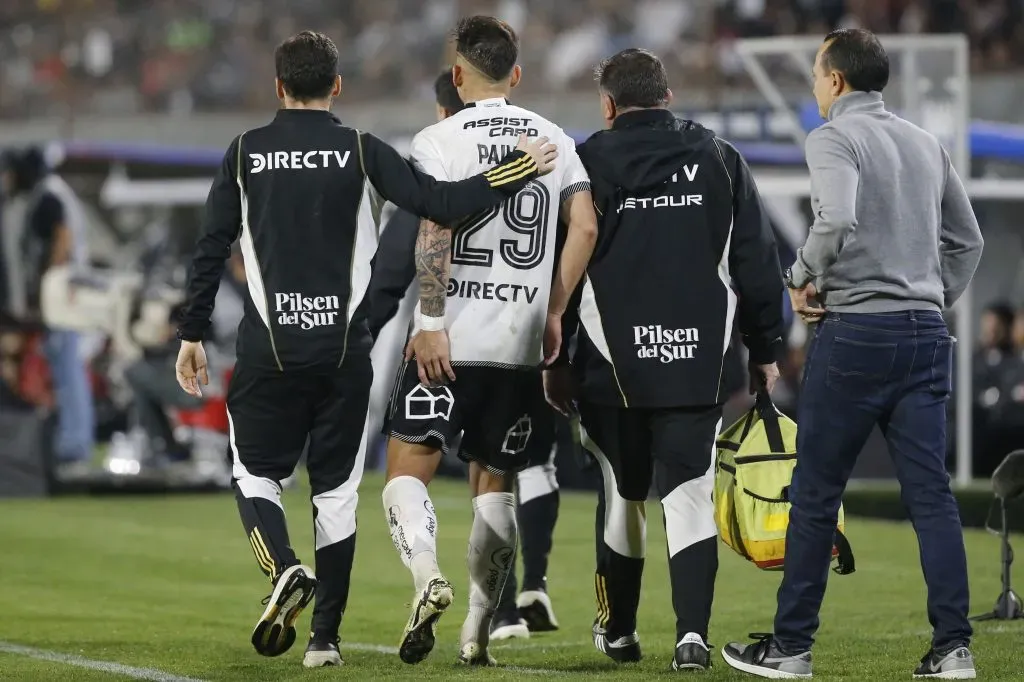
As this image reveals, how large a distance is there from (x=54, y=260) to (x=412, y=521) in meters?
11.1

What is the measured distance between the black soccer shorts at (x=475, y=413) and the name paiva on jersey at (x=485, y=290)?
9.4 inches

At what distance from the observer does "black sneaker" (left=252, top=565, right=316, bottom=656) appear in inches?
220

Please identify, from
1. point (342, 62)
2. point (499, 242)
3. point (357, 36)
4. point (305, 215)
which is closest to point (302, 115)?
point (305, 215)

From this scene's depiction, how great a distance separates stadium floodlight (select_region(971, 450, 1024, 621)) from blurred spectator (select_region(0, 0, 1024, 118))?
14.9m

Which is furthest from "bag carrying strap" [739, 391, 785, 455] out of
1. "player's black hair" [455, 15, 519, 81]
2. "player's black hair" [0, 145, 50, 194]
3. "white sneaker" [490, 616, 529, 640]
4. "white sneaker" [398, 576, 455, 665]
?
"player's black hair" [0, 145, 50, 194]

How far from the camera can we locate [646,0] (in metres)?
27.0

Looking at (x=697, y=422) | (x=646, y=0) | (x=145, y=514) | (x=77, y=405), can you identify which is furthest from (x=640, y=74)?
(x=646, y=0)

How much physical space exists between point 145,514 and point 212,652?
22.7 ft

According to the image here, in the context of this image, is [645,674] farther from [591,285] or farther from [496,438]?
[591,285]

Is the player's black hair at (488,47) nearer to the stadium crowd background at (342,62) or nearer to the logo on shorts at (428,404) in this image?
the logo on shorts at (428,404)

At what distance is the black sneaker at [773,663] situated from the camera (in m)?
5.60

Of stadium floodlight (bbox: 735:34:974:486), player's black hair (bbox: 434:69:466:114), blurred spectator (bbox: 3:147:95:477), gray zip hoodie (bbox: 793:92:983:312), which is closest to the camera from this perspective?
gray zip hoodie (bbox: 793:92:983:312)

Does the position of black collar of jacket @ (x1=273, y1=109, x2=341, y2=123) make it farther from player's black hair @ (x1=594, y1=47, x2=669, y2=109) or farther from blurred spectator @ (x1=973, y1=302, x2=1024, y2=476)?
blurred spectator @ (x1=973, y1=302, x2=1024, y2=476)

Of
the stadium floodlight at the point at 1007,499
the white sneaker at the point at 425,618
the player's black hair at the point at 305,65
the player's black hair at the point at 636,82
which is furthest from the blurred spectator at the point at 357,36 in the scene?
the white sneaker at the point at 425,618
